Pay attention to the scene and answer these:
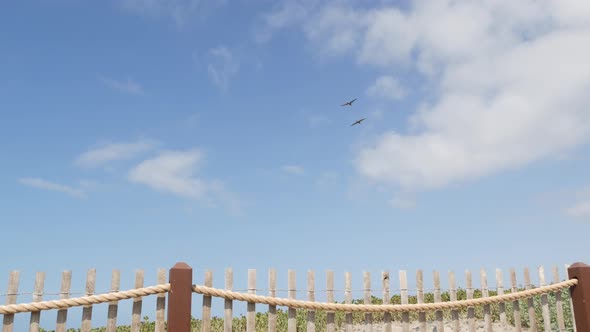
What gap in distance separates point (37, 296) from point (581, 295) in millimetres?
9849

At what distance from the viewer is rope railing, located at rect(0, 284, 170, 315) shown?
679 cm

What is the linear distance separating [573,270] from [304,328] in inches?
236

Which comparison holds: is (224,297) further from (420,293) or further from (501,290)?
(501,290)

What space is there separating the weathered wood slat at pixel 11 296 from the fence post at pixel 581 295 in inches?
396

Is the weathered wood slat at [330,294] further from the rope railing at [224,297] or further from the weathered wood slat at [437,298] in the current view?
the weathered wood slat at [437,298]

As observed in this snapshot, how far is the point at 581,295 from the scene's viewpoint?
1082 centimetres

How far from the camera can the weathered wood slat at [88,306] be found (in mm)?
7051

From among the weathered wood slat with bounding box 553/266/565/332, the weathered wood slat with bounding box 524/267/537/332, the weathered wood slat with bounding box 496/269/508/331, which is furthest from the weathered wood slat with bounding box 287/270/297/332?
the weathered wood slat with bounding box 553/266/565/332

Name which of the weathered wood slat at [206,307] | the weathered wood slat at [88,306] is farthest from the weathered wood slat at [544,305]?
the weathered wood slat at [88,306]

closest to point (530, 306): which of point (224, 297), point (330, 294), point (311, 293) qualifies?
point (330, 294)

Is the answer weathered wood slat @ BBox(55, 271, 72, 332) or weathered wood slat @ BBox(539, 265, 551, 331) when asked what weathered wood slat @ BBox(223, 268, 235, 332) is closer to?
weathered wood slat @ BBox(55, 271, 72, 332)

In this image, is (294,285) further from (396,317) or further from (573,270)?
(396,317)

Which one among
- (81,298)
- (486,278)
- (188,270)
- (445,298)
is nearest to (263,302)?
(188,270)

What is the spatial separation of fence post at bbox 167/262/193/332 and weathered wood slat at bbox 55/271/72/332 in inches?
50.7
